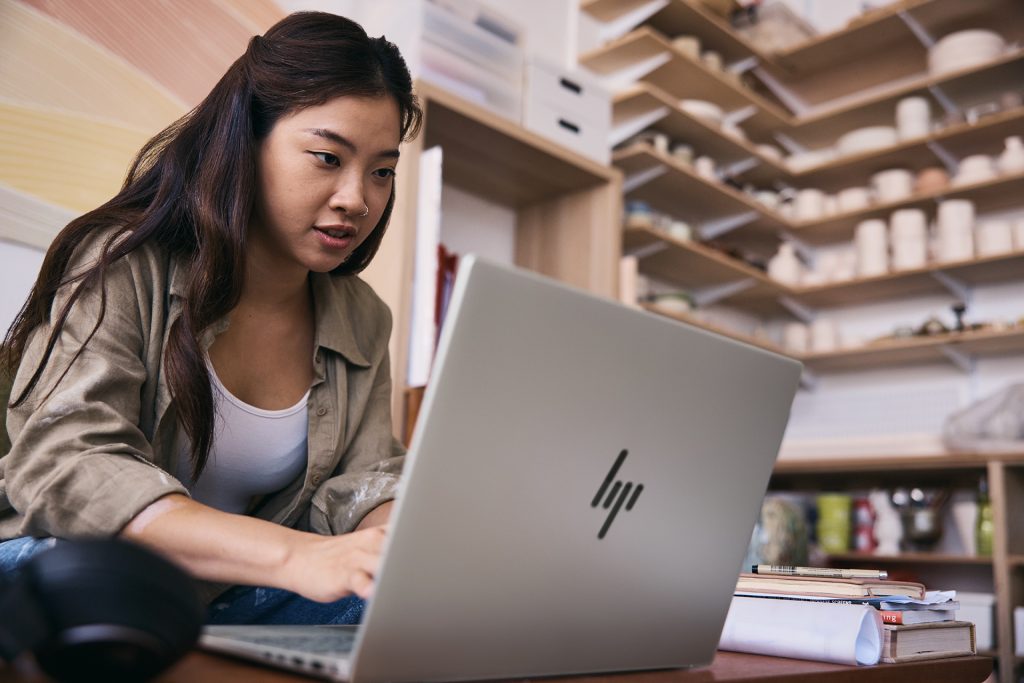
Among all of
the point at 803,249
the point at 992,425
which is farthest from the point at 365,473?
the point at 803,249

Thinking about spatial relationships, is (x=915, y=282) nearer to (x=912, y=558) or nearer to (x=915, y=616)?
(x=912, y=558)

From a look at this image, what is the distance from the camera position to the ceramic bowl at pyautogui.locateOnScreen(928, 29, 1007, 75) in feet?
10.0

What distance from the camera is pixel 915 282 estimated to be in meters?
3.23

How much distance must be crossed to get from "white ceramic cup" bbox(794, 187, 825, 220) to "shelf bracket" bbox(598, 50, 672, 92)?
839 millimetres

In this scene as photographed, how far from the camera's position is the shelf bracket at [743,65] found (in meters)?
3.42

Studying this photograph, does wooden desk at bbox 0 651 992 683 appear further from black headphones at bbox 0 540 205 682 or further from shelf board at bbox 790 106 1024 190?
shelf board at bbox 790 106 1024 190

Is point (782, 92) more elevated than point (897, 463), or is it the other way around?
point (782, 92)

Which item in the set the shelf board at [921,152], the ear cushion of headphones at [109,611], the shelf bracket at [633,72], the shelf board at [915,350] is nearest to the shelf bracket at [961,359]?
the shelf board at [915,350]

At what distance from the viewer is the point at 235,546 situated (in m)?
0.62

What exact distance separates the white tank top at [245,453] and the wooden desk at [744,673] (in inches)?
17.9

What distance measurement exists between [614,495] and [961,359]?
2.90 m

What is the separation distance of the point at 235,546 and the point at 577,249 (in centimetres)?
213

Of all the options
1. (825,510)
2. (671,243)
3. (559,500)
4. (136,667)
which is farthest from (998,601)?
(136,667)

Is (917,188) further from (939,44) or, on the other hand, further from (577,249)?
(577,249)
